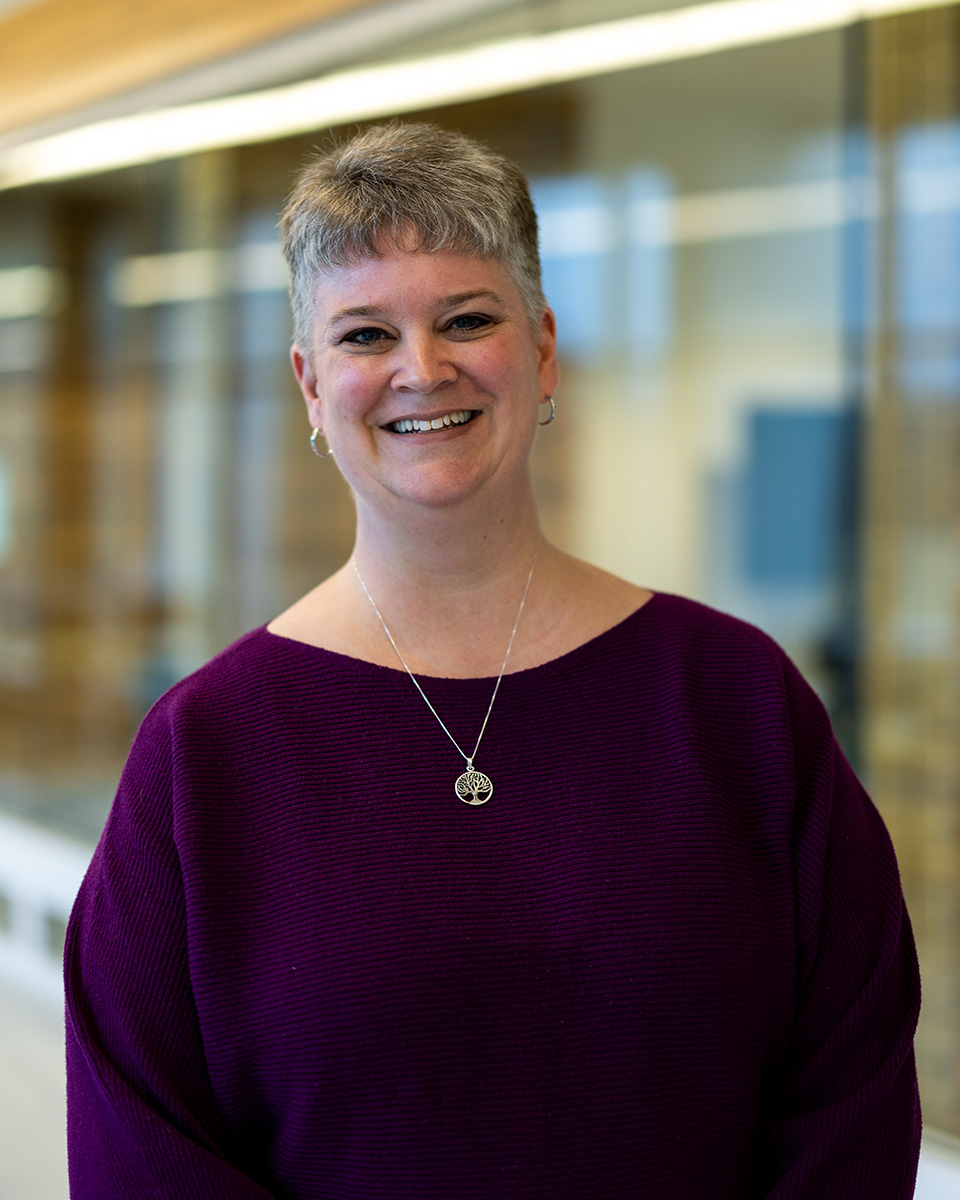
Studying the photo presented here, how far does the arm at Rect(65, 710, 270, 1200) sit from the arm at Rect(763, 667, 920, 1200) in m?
0.60

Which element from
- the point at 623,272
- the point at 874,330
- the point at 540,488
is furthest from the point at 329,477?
the point at 874,330

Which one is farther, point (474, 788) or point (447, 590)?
point (447, 590)

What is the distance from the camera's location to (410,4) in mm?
3340

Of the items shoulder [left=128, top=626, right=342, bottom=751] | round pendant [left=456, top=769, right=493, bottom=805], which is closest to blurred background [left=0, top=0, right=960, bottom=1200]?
shoulder [left=128, top=626, right=342, bottom=751]

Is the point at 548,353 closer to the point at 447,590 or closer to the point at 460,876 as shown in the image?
the point at 447,590

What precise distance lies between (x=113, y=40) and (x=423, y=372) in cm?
335

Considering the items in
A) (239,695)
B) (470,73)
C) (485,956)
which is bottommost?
(485,956)

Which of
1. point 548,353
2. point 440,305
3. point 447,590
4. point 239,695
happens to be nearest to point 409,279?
point 440,305

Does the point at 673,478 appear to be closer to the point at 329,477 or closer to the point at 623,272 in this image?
the point at 623,272

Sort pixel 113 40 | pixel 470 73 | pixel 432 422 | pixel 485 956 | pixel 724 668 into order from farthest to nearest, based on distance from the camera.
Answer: pixel 113 40
pixel 470 73
pixel 724 668
pixel 432 422
pixel 485 956

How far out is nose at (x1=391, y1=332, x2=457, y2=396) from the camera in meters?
1.46

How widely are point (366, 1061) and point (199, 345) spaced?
13.4ft

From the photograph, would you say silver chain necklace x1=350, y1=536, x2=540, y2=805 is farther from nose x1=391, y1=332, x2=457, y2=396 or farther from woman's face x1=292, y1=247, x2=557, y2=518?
nose x1=391, y1=332, x2=457, y2=396

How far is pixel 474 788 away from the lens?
1.48 metres
